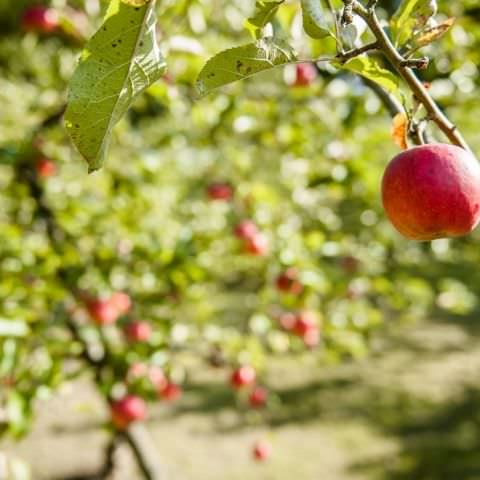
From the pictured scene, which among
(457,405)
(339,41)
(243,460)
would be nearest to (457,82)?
(339,41)

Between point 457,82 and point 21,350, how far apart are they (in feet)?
4.80

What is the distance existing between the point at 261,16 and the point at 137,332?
217cm

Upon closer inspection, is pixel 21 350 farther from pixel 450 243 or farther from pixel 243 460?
pixel 243 460

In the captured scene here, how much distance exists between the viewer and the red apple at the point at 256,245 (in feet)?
9.93

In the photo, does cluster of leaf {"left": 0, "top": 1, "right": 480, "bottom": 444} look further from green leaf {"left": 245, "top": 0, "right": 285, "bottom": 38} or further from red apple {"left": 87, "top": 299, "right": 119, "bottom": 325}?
green leaf {"left": 245, "top": 0, "right": 285, "bottom": 38}

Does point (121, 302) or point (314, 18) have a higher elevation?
point (314, 18)

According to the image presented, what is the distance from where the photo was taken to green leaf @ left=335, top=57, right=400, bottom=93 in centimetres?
81

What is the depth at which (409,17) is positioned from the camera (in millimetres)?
900

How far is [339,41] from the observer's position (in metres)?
0.81

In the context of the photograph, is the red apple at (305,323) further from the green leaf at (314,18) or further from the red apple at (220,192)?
the green leaf at (314,18)

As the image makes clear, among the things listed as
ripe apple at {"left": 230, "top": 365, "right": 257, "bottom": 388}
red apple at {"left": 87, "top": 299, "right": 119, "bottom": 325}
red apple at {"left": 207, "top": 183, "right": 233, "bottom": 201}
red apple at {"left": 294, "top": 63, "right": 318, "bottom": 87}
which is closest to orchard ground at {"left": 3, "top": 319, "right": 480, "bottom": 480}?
ripe apple at {"left": 230, "top": 365, "right": 257, "bottom": 388}

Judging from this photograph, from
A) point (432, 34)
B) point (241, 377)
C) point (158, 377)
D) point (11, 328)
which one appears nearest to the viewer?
point (432, 34)

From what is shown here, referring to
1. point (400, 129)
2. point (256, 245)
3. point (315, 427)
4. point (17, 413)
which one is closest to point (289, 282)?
point (256, 245)

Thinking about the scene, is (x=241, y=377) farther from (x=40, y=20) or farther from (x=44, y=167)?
(x=40, y=20)
